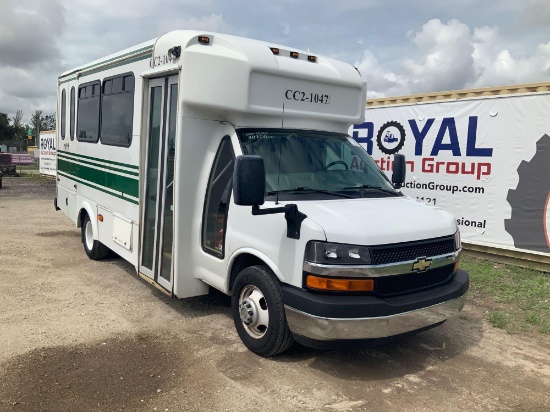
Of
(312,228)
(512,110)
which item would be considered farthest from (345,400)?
(512,110)

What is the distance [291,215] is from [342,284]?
67 centimetres

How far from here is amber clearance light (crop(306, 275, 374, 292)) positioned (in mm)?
3820

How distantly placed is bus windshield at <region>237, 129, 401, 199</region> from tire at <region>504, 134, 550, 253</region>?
423 centimetres

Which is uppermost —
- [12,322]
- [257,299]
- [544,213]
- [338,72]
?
[338,72]

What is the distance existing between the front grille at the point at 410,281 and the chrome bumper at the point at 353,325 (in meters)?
0.19

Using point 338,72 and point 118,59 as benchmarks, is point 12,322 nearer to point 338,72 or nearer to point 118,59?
point 118,59

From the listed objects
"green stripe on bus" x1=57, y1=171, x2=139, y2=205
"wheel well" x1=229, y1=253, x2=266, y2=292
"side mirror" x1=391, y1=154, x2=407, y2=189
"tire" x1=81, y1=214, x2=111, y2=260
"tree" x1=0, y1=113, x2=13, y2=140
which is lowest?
"tire" x1=81, y1=214, x2=111, y2=260

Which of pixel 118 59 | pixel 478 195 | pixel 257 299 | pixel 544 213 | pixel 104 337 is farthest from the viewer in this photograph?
pixel 478 195

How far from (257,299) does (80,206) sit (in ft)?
16.1

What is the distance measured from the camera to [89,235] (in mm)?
8000

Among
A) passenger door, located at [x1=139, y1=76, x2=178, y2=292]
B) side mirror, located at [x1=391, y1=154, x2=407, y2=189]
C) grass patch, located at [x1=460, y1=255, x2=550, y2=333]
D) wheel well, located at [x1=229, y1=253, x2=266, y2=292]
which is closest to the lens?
wheel well, located at [x1=229, y1=253, x2=266, y2=292]

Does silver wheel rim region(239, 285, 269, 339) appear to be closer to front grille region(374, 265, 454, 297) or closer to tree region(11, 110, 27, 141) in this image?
front grille region(374, 265, 454, 297)

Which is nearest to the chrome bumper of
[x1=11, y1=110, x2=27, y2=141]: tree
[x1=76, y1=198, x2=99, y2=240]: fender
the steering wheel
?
the steering wheel

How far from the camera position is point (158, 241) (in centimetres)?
559
